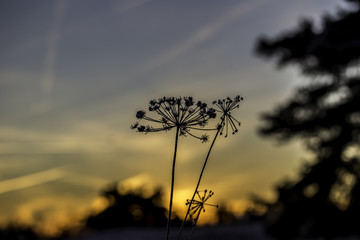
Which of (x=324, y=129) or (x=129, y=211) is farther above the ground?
(x=324, y=129)

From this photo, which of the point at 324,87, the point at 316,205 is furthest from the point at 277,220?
the point at 324,87

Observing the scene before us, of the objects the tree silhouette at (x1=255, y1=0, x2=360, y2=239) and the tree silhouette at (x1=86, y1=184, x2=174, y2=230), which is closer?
the tree silhouette at (x1=255, y1=0, x2=360, y2=239)

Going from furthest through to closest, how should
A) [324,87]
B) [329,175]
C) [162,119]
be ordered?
[324,87]
[329,175]
[162,119]

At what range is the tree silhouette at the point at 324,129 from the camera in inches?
581

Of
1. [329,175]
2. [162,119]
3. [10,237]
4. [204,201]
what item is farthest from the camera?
[10,237]

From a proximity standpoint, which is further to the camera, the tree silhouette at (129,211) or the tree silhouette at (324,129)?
the tree silhouette at (129,211)

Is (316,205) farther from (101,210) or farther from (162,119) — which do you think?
(162,119)

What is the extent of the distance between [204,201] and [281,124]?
1540 cm

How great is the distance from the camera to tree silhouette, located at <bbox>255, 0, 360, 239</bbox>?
48.4 feet

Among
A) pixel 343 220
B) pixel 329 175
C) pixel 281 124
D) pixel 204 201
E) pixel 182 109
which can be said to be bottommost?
pixel 204 201

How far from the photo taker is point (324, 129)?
16.4 meters

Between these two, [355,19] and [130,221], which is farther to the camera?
[130,221]

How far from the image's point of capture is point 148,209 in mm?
20969

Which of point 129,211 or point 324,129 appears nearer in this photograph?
point 324,129
